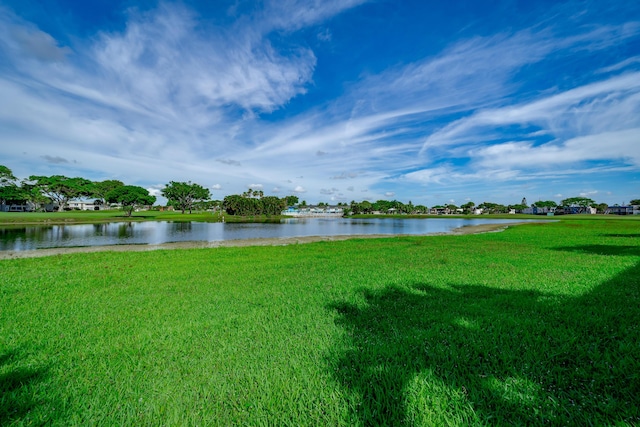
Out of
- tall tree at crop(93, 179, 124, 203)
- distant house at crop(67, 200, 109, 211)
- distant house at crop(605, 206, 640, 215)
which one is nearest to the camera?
tall tree at crop(93, 179, 124, 203)

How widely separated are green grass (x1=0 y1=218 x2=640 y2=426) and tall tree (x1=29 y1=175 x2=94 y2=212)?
99757 mm

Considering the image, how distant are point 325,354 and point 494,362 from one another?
194cm

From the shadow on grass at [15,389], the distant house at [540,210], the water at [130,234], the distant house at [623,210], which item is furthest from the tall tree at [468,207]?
the shadow on grass at [15,389]

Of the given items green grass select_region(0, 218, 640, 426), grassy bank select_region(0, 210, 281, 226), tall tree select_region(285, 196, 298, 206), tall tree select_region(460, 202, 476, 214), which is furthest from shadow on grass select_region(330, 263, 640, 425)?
tall tree select_region(460, 202, 476, 214)

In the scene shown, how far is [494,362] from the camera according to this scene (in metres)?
3.24

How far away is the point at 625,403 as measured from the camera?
253 centimetres

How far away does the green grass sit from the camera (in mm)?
2535

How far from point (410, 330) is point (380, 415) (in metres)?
1.91

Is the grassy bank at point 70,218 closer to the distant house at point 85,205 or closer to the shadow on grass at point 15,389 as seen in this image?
the distant house at point 85,205

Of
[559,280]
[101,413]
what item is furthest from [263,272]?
[559,280]

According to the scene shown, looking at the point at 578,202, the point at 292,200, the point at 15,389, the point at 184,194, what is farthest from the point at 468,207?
the point at 15,389

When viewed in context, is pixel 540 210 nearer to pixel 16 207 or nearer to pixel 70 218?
pixel 70 218

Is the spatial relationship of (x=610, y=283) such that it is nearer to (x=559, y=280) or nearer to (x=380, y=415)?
(x=559, y=280)

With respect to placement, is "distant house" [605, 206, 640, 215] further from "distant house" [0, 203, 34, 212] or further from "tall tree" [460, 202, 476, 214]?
"distant house" [0, 203, 34, 212]
